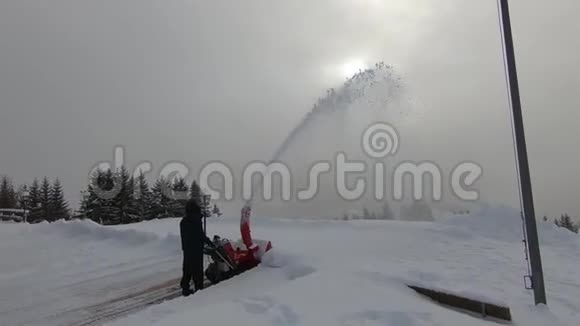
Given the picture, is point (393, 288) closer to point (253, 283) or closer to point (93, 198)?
point (253, 283)

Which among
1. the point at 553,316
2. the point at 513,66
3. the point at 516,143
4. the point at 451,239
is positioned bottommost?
the point at 553,316

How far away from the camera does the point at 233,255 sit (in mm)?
9297

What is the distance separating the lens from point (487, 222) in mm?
14984

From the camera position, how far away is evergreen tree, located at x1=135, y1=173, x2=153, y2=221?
4506 centimetres

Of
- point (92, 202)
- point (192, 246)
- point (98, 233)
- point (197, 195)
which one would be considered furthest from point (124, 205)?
point (192, 246)

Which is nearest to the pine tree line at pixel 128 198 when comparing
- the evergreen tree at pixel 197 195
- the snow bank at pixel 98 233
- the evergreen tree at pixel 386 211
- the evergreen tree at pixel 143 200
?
the evergreen tree at pixel 143 200

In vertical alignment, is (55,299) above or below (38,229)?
below

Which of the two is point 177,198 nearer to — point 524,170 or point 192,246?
point 192,246

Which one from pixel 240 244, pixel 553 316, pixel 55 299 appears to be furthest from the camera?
pixel 240 244

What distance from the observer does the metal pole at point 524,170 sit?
23.7 ft

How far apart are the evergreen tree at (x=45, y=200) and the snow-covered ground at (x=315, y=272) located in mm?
41383

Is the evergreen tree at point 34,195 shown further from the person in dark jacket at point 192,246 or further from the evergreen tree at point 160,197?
the person in dark jacket at point 192,246

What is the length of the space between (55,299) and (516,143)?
883 centimetres

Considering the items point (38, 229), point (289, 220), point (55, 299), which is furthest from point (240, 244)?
point (38, 229)
